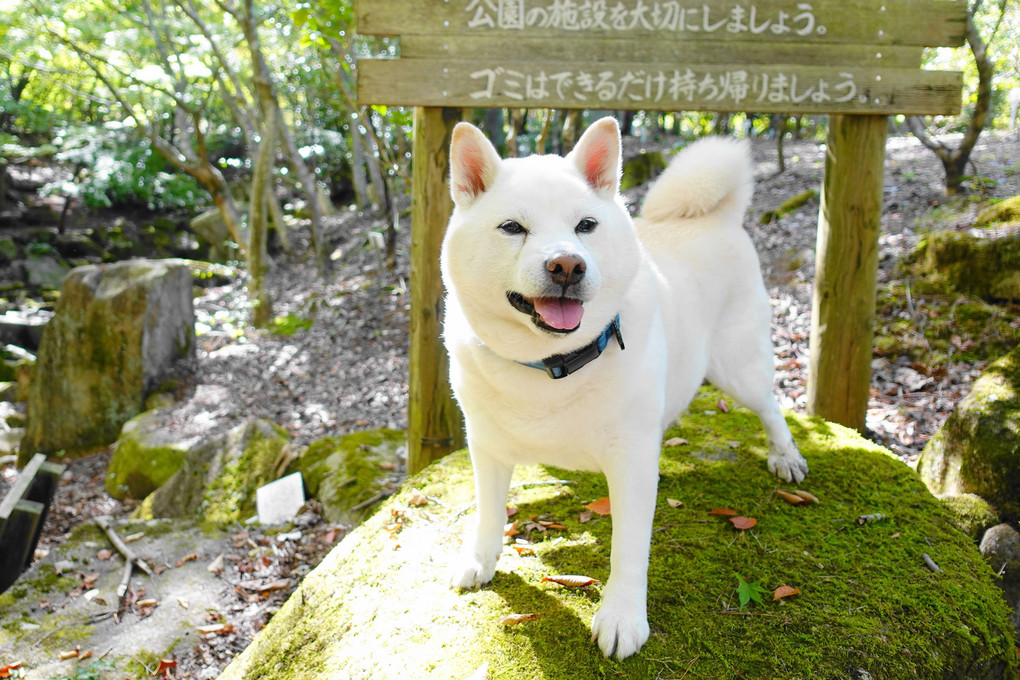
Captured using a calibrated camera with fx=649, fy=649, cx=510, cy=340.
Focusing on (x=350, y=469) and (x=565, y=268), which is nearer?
(x=565, y=268)

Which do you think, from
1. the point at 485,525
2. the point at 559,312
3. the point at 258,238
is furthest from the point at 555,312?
the point at 258,238

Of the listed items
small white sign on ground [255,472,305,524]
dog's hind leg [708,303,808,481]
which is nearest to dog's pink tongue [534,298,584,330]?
dog's hind leg [708,303,808,481]

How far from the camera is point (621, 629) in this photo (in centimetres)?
213

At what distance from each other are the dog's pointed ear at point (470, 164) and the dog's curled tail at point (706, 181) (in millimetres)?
1320

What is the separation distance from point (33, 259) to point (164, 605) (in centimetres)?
1301

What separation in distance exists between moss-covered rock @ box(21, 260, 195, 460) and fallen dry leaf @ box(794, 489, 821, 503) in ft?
23.0

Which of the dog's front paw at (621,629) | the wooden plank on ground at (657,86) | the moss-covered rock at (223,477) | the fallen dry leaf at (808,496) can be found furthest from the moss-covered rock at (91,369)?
A: the fallen dry leaf at (808,496)

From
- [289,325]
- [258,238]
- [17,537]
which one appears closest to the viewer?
[17,537]

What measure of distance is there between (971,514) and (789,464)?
0.89 meters

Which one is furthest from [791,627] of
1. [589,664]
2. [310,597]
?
[310,597]

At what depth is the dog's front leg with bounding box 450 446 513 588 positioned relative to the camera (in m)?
2.43

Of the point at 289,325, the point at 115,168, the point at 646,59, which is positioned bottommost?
the point at 289,325

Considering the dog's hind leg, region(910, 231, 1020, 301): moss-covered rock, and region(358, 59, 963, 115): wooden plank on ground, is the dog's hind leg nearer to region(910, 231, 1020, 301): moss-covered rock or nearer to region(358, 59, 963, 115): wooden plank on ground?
region(358, 59, 963, 115): wooden plank on ground

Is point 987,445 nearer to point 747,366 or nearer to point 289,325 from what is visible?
point 747,366
